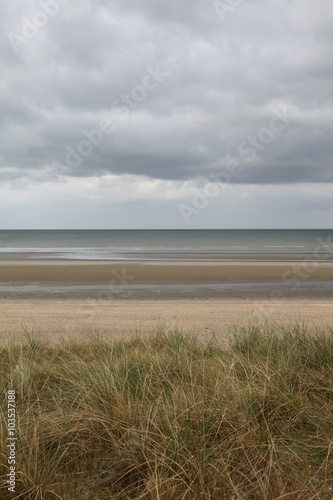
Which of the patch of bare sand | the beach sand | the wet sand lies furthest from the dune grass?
the wet sand

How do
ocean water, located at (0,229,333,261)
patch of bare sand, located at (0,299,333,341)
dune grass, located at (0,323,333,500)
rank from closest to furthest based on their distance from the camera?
1. dune grass, located at (0,323,333,500)
2. patch of bare sand, located at (0,299,333,341)
3. ocean water, located at (0,229,333,261)

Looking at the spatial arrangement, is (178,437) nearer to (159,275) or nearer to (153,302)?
(153,302)

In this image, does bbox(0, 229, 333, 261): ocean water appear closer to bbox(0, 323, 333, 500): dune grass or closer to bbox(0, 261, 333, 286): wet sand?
bbox(0, 261, 333, 286): wet sand

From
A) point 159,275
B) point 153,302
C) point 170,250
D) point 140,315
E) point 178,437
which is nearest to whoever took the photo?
point 178,437

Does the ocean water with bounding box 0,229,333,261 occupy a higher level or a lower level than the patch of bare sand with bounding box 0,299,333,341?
higher

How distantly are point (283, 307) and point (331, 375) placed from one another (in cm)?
856

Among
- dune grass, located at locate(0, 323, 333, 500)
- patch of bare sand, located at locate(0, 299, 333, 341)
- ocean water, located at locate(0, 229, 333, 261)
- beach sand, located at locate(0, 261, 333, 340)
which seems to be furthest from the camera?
ocean water, located at locate(0, 229, 333, 261)

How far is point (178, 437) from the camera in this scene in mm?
3555

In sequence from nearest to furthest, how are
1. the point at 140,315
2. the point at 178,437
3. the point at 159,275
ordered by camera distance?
the point at 178,437, the point at 140,315, the point at 159,275

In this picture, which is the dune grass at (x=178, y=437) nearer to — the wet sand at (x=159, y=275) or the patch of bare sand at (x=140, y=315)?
the patch of bare sand at (x=140, y=315)

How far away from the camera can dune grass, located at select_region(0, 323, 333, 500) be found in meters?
3.18

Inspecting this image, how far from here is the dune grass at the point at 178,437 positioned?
318 cm

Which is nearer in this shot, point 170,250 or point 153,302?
point 153,302

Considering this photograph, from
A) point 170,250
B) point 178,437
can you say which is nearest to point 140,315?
point 178,437
